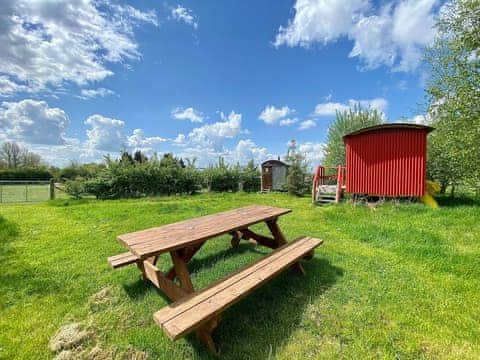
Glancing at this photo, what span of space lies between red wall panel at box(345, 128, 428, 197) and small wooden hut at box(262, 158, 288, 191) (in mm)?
7059

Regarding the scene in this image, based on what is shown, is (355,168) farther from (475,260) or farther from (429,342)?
(429,342)

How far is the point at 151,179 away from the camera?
11.4 metres

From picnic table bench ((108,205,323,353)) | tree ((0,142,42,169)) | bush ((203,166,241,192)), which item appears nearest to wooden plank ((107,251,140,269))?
picnic table bench ((108,205,323,353))

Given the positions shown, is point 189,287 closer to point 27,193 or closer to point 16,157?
point 27,193

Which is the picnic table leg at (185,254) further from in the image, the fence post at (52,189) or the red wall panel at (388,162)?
the fence post at (52,189)

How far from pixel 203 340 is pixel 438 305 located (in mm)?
2258

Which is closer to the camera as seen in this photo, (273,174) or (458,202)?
(458,202)

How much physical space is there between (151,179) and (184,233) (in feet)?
32.3

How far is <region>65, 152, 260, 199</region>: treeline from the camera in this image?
1032cm

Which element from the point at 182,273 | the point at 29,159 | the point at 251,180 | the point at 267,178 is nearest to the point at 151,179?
the point at 251,180

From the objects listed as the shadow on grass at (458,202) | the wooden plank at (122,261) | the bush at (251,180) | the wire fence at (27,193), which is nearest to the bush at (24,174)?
the wire fence at (27,193)

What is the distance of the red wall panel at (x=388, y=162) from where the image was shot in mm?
6363

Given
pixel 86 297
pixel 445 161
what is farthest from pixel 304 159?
pixel 86 297

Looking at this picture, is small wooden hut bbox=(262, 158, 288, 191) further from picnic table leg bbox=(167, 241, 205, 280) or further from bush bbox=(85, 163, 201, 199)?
picnic table leg bbox=(167, 241, 205, 280)
